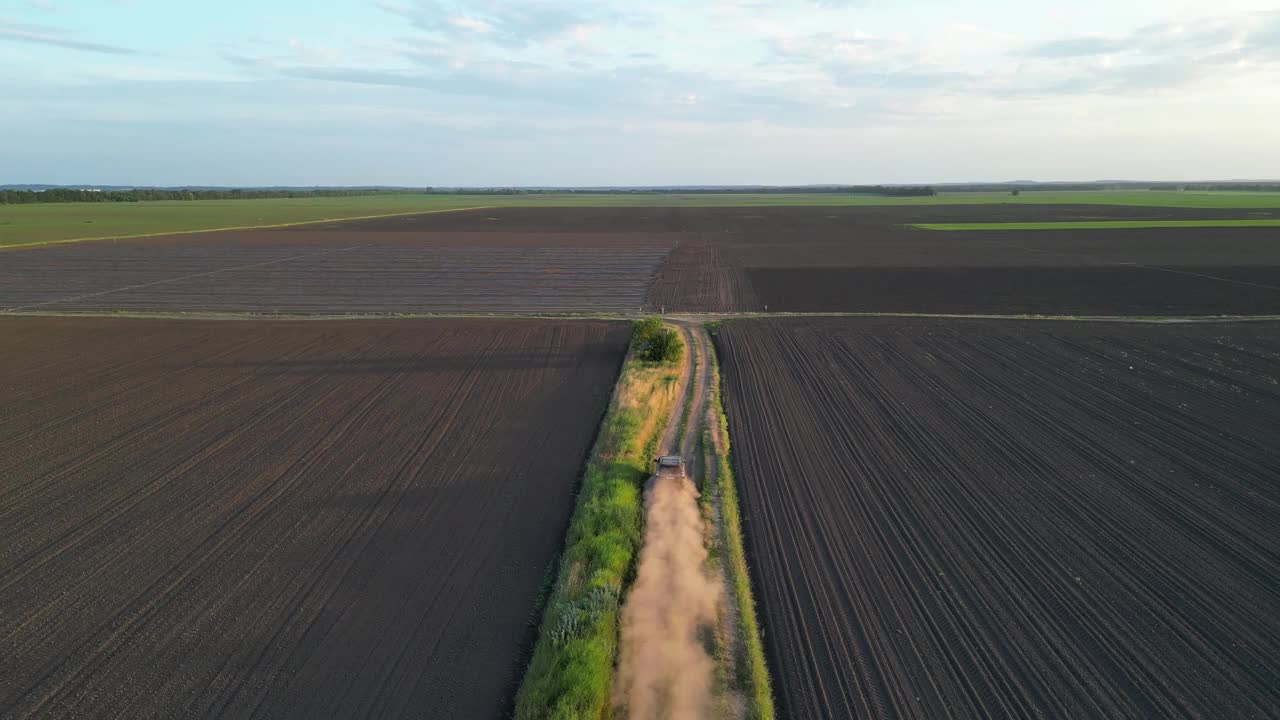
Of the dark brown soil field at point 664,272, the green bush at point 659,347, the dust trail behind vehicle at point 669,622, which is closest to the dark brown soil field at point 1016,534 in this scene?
the dust trail behind vehicle at point 669,622

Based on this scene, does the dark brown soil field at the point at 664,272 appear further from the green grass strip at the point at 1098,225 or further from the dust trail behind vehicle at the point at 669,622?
the dust trail behind vehicle at the point at 669,622

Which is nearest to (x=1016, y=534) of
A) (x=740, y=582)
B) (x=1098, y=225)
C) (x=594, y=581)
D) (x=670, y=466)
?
(x=740, y=582)

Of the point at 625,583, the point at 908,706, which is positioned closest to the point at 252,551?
the point at 625,583

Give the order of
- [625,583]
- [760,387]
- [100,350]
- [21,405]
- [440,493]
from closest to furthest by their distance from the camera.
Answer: [625,583] < [440,493] < [21,405] < [760,387] < [100,350]

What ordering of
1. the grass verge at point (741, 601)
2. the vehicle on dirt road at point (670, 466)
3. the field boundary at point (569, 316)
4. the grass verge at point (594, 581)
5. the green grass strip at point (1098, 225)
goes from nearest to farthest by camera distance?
1. the grass verge at point (594, 581)
2. the grass verge at point (741, 601)
3. the vehicle on dirt road at point (670, 466)
4. the field boundary at point (569, 316)
5. the green grass strip at point (1098, 225)

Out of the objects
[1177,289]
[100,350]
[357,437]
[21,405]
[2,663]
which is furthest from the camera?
[1177,289]

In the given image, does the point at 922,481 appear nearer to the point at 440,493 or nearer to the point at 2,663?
the point at 440,493
